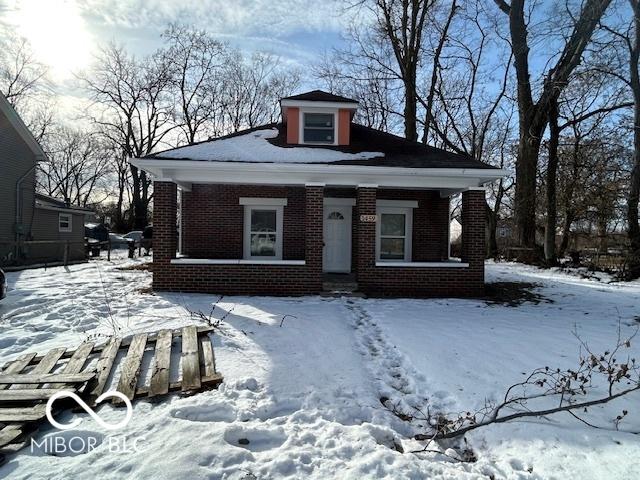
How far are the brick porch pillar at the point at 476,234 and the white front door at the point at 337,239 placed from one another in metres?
3.60

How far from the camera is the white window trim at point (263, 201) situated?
447 inches

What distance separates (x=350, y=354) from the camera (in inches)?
211

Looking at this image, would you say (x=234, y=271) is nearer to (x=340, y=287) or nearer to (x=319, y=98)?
(x=340, y=287)

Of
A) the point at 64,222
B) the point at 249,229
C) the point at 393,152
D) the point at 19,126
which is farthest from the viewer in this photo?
the point at 64,222

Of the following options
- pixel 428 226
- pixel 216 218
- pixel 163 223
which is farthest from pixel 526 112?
pixel 163 223

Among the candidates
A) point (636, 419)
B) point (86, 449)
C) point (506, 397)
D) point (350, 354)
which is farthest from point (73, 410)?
point (636, 419)

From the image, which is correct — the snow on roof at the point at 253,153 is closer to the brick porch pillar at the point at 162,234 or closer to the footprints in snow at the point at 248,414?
the brick porch pillar at the point at 162,234

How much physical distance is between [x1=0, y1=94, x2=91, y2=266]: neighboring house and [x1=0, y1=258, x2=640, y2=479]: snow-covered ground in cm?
1010

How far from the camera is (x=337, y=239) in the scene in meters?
12.1

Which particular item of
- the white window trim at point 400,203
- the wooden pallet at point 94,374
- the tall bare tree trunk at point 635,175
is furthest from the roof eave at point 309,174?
the tall bare tree trunk at point 635,175

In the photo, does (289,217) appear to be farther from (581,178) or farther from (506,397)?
(581,178)

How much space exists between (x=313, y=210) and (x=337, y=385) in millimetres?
5860

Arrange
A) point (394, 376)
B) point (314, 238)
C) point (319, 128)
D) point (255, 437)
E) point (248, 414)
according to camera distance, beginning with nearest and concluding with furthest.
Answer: point (255, 437), point (248, 414), point (394, 376), point (314, 238), point (319, 128)

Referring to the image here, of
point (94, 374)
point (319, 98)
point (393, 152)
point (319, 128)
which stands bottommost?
point (94, 374)
